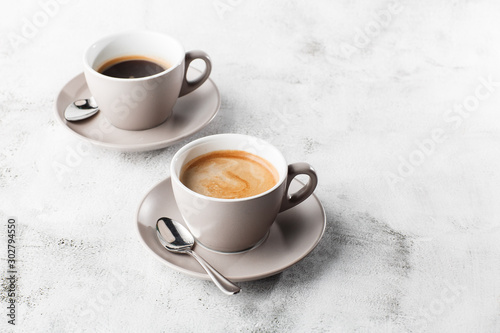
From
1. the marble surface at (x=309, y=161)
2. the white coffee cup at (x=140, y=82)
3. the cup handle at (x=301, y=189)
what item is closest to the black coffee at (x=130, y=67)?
the white coffee cup at (x=140, y=82)

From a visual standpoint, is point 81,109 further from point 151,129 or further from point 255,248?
point 255,248

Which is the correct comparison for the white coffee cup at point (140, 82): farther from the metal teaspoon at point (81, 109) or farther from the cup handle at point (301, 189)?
the cup handle at point (301, 189)

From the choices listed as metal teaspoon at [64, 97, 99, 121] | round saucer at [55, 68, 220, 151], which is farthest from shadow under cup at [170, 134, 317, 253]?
metal teaspoon at [64, 97, 99, 121]

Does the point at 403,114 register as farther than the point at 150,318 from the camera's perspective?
Yes

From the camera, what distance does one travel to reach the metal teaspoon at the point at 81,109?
53.6 inches

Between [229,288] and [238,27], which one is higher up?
[229,288]

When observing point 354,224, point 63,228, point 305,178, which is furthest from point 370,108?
point 63,228

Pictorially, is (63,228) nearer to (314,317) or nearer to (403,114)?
(314,317)

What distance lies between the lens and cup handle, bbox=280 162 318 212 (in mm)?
1040

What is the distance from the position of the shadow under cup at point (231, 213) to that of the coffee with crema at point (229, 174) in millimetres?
22

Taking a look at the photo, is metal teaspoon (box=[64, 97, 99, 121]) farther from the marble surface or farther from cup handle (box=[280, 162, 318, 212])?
cup handle (box=[280, 162, 318, 212])

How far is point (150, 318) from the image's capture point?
3.17ft

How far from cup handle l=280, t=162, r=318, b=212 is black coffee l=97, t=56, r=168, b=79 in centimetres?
53

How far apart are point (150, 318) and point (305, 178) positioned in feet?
1.56
